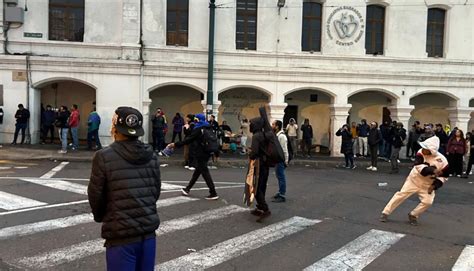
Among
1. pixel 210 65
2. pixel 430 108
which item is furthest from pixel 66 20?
pixel 430 108

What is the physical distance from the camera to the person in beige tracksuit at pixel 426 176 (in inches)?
318

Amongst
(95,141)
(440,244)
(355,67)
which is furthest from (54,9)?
(440,244)

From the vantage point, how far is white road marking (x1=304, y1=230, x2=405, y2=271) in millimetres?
6027

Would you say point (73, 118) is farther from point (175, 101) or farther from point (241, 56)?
point (241, 56)

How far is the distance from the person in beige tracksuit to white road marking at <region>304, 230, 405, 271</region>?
0.92 meters

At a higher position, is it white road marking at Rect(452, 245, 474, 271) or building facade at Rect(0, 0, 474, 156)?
building facade at Rect(0, 0, 474, 156)

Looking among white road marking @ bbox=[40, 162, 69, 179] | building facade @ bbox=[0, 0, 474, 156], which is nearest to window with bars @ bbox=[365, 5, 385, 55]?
building facade @ bbox=[0, 0, 474, 156]

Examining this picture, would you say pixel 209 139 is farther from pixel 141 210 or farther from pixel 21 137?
Answer: pixel 21 137

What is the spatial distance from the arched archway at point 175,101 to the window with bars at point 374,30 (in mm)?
8088

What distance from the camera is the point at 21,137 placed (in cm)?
1922

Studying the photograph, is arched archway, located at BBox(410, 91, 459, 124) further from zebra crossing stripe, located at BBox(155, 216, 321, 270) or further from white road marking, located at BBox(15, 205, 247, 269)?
white road marking, located at BBox(15, 205, 247, 269)

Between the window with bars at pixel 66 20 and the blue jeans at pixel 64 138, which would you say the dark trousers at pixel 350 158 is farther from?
the window with bars at pixel 66 20

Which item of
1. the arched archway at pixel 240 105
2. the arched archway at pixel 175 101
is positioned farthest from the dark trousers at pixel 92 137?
the arched archway at pixel 240 105

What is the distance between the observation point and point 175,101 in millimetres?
22875
